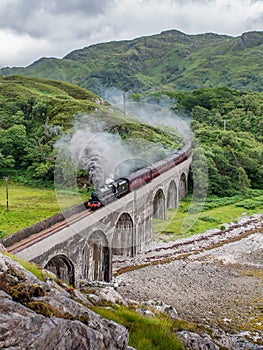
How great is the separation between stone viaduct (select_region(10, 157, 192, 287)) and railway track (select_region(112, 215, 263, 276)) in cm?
134

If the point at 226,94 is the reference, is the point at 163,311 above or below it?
below

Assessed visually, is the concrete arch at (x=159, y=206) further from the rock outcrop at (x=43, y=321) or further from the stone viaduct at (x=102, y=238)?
the rock outcrop at (x=43, y=321)

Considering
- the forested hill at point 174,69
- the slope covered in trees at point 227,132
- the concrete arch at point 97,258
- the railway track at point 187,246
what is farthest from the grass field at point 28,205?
the forested hill at point 174,69

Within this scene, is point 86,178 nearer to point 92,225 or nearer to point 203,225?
point 203,225

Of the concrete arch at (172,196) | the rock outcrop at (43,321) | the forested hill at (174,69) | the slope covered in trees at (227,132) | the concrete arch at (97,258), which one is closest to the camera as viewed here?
the rock outcrop at (43,321)

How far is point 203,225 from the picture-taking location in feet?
132

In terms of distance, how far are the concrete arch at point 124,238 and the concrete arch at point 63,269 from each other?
941 cm

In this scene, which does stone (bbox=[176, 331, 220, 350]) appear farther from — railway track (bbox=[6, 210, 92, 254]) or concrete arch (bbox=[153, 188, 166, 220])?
concrete arch (bbox=[153, 188, 166, 220])

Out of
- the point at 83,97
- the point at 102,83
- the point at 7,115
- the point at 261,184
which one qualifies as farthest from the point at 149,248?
the point at 102,83

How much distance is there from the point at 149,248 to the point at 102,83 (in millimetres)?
130483

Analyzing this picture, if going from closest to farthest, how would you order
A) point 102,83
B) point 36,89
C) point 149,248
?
point 149,248, point 36,89, point 102,83

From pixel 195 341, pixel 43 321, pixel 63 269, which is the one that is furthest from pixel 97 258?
pixel 43 321

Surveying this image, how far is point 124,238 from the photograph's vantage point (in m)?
31.8

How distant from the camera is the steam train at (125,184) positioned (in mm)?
25250
